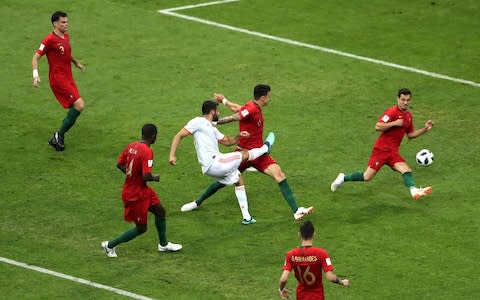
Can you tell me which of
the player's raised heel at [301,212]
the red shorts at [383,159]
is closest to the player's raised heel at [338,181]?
the red shorts at [383,159]

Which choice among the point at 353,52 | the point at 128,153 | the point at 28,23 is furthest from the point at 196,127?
the point at 28,23

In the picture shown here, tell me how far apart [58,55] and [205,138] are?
518 centimetres

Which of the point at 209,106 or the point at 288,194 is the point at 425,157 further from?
the point at 209,106

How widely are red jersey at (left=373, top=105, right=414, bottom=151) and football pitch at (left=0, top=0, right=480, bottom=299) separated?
1045 millimetres

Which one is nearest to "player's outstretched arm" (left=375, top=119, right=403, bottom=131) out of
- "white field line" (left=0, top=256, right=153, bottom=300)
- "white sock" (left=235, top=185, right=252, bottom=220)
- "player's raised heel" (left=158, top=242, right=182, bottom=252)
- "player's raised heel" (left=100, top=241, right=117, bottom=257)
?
"white sock" (left=235, top=185, right=252, bottom=220)

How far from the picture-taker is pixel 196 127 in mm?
21203

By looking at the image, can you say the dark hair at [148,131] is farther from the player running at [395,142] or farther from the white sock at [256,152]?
the player running at [395,142]

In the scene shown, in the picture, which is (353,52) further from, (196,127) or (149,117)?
(196,127)

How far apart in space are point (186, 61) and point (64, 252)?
10.6 metres

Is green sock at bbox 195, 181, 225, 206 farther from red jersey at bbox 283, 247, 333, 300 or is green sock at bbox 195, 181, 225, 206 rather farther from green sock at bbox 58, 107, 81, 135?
red jersey at bbox 283, 247, 333, 300

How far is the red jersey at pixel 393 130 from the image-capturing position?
73.6 feet

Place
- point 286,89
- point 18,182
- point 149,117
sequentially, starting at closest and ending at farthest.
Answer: point 18,182, point 149,117, point 286,89

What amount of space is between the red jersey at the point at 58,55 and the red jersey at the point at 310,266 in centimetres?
1005

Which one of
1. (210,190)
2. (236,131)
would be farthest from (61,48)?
(210,190)
